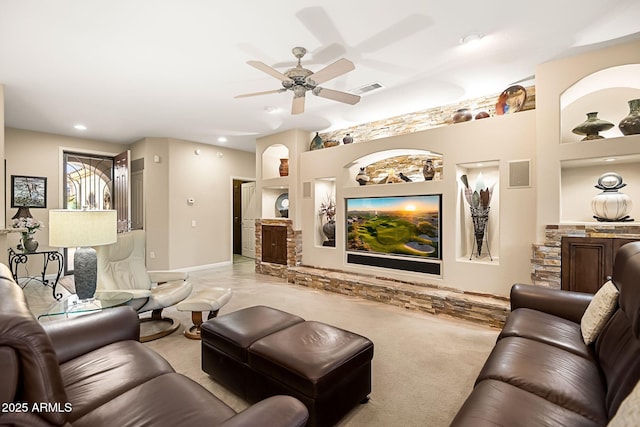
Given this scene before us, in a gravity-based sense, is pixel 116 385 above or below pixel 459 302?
above

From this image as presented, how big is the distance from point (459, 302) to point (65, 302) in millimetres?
3884

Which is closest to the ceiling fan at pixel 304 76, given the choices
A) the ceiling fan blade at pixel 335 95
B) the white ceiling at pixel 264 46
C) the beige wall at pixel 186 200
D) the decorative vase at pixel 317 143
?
the ceiling fan blade at pixel 335 95

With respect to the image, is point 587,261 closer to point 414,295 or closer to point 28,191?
point 414,295

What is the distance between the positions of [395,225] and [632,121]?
2605mm

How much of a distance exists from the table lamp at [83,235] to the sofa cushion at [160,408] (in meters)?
1.54

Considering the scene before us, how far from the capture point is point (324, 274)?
4.87 m

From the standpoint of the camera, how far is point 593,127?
295cm

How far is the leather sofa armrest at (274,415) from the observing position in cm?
100

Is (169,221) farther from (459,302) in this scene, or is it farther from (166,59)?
(459,302)

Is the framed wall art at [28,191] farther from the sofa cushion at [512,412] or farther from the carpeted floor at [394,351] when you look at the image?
the sofa cushion at [512,412]

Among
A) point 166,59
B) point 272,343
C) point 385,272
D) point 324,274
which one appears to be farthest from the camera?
point 324,274

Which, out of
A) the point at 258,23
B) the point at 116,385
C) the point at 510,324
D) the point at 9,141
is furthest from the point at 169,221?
the point at 510,324

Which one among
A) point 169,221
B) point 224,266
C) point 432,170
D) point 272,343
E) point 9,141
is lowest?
point 224,266

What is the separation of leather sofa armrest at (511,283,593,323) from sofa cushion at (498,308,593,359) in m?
0.05
